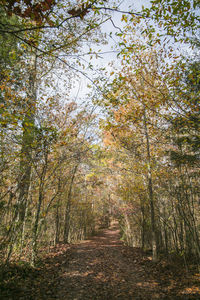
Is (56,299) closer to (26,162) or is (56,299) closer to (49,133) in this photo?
(26,162)

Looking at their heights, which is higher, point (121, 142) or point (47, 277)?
point (121, 142)

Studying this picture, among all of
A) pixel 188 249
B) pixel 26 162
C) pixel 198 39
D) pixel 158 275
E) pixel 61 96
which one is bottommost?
pixel 188 249

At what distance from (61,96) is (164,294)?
7172mm

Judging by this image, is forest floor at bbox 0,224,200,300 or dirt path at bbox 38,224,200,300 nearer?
forest floor at bbox 0,224,200,300

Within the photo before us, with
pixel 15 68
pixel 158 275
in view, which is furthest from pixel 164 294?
pixel 15 68

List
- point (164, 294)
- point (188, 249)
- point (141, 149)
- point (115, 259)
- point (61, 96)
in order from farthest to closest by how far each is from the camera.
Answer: point (188, 249), point (141, 149), point (115, 259), point (61, 96), point (164, 294)

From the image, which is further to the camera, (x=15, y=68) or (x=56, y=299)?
(x=15, y=68)

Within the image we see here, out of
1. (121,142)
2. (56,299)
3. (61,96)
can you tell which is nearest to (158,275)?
(56,299)

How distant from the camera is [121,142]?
7.66m

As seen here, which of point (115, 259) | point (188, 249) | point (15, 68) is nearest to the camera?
point (15, 68)

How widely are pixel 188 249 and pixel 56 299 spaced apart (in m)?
9.39

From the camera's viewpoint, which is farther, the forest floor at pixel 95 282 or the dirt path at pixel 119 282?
the dirt path at pixel 119 282

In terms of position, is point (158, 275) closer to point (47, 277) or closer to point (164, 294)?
point (164, 294)

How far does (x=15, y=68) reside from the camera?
17.7ft
